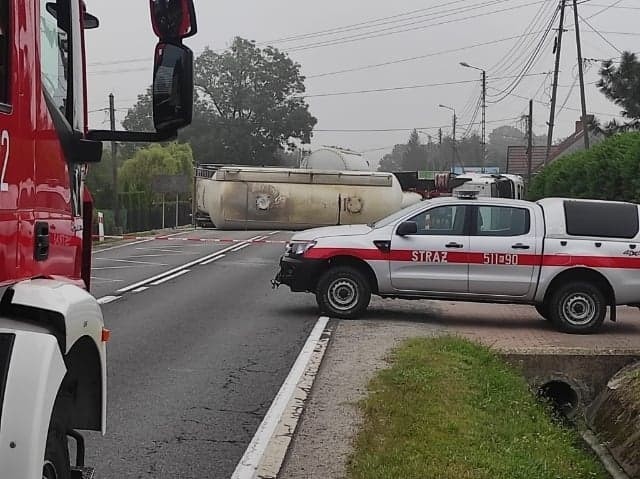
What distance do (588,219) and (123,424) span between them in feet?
25.6

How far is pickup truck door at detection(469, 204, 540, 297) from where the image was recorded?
42.2ft

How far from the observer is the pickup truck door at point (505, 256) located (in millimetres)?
12875

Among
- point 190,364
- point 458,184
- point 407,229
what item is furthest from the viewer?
point 458,184

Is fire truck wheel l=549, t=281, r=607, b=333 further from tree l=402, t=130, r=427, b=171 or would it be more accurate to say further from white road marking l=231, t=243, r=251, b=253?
tree l=402, t=130, r=427, b=171

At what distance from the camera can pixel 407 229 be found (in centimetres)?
1302

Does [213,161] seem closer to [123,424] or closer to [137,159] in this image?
[137,159]

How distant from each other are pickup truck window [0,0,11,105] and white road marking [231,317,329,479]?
3512mm

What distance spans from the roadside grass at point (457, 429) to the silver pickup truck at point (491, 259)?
2.94m

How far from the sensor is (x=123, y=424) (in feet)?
24.1

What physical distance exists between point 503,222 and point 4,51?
10555 millimetres

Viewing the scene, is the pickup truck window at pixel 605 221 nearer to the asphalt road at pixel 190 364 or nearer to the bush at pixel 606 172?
the asphalt road at pixel 190 364

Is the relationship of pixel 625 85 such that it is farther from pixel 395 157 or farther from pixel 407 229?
pixel 395 157

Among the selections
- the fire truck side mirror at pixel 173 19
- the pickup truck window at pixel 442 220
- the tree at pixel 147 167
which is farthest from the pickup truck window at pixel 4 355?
the tree at pixel 147 167

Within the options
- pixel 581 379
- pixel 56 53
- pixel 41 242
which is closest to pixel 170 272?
pixel 581 379
